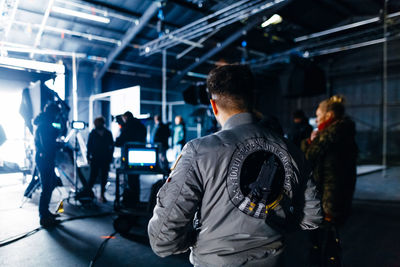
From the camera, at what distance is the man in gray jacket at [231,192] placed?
0.82 metres

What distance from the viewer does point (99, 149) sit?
14.5 ft

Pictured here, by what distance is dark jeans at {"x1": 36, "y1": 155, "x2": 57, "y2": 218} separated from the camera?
125 inches

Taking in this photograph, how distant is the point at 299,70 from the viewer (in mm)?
5078

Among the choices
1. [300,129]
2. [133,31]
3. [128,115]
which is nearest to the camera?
[128,115]

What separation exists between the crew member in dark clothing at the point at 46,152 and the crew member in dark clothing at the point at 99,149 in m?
1.03

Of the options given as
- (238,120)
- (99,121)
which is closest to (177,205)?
(238,120)

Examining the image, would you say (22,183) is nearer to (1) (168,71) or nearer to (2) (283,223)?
(2) (283,223)

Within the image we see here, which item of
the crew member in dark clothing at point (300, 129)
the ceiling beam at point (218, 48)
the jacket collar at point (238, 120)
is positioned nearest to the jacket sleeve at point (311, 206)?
the jacket collar at point (238, 120)

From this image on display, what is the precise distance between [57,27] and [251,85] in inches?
307

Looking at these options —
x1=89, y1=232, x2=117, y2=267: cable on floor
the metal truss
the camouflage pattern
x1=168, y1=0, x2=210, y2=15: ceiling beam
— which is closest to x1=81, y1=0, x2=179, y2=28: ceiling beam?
the metal truss

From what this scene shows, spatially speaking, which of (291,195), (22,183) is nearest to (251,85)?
(291,195)

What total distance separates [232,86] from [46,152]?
10.2ft

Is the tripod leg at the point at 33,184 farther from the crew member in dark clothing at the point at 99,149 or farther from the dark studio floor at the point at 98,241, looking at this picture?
the crew member in dark clothing at the point at 99,149

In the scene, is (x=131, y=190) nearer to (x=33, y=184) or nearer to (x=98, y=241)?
(x=98, y=241)
